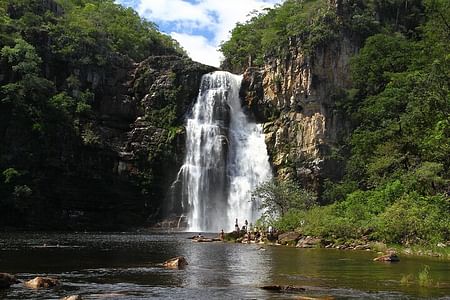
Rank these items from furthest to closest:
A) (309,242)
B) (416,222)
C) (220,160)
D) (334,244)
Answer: (220,160) → (309,242) → (334,244) → (416,222)

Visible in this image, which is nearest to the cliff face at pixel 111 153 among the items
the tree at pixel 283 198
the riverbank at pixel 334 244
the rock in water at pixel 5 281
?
the tree at pixel 283 198

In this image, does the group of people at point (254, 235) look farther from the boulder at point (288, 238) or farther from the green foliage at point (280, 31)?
the green foliage at point (280, 31)

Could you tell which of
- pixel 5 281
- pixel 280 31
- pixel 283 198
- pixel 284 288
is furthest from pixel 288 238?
pixel 280 31

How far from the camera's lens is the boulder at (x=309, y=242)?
33278 mm

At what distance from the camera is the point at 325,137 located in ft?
193

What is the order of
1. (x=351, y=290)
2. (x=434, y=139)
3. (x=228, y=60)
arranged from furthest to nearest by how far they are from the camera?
(x=228, y=60)
(x=434, y=139)
(x=351, y=290)

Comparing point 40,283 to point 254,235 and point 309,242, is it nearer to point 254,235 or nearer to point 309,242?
point 309,242

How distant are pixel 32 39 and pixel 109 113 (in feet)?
39.8

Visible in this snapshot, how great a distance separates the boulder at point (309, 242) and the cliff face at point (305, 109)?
76.0 feet

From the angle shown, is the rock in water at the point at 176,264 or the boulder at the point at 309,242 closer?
the rock in water at the point at 176,264

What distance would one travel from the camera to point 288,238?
35.8 metres

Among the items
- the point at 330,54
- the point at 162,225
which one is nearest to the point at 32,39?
the point at 162,225

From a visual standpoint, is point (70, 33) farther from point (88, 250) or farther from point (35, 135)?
point (88, 250)

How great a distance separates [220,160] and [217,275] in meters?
42.1
